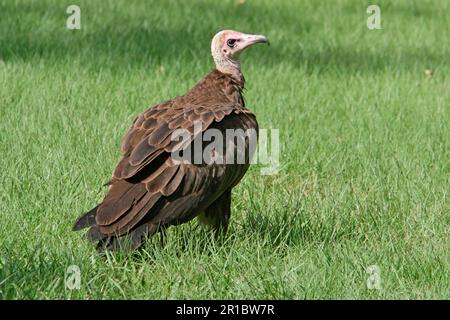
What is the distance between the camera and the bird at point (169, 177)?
195 inches

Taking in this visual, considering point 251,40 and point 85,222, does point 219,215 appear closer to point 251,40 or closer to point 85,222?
point 85,222

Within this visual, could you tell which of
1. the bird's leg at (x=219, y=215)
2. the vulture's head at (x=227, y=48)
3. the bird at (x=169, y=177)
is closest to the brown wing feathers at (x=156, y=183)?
the bird at (x=169, y=177)

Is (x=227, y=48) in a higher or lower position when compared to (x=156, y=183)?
higher

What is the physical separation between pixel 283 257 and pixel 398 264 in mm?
632

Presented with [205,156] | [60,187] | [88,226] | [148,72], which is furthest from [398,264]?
[148,72]

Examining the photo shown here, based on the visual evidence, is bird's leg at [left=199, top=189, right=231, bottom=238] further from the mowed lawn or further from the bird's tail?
the bird's tail

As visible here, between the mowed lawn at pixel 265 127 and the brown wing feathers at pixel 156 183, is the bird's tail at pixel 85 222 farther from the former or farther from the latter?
the mowed lawn at pixel 265 127

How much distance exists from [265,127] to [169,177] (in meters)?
2.60

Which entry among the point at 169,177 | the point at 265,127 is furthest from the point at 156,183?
the point at 265,127

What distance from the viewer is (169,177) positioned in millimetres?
5082

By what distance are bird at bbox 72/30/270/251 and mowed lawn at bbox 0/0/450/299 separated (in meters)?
0.17

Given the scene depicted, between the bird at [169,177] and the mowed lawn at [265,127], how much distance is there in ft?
0.56

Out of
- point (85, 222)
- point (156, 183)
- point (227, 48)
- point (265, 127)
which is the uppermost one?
point (227, 48)

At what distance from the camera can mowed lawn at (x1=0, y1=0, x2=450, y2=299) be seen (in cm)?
493
